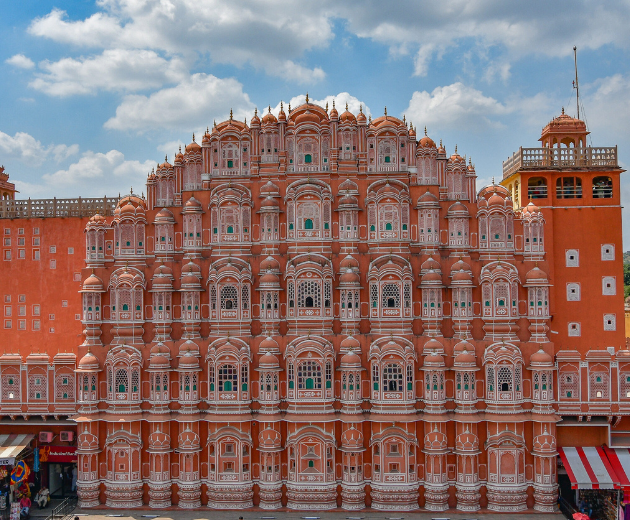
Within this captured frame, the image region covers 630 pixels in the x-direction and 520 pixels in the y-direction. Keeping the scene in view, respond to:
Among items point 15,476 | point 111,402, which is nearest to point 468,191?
point 111,402

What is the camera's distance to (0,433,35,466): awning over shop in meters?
32.6

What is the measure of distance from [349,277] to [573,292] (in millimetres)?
13779

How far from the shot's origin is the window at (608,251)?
3488 cm

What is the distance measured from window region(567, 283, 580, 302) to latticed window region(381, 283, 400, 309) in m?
10.8

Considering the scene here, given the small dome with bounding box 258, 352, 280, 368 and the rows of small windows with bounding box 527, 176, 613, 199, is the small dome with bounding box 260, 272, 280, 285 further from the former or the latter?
the rows of small windows with bounding box 527, 176, 613, 199

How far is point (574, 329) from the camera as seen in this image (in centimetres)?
3472

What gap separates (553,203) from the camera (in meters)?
35.7

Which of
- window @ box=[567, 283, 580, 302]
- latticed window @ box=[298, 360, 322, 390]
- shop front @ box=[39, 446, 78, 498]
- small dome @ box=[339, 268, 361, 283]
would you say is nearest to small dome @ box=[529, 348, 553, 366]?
window @ box=[567, 283, 580, 302]

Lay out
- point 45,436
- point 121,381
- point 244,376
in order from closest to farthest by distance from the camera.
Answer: point 244,376
point 121,381
point 45,436

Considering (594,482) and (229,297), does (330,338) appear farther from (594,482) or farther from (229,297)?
(594,482)

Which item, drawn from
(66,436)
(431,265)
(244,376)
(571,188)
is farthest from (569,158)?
(66,436)

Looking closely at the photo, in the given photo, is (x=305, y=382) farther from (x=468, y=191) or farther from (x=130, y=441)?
(x=468, y=191)

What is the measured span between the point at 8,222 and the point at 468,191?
97.9 ft

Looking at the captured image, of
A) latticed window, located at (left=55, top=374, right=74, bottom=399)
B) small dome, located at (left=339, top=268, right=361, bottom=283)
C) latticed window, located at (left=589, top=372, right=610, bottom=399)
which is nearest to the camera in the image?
small dome, located at (left=339, top=268, right=361, bottom=283)
